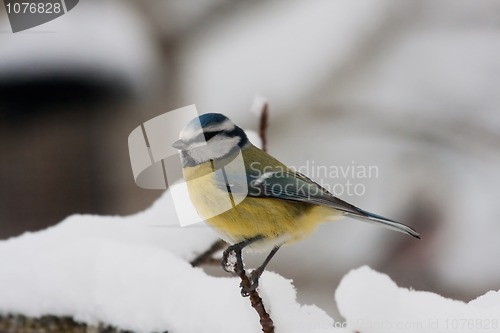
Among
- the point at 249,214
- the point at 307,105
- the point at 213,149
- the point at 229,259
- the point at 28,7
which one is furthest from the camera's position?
the point at 307,105

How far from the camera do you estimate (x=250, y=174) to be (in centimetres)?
142

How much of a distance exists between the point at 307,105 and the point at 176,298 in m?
2.33

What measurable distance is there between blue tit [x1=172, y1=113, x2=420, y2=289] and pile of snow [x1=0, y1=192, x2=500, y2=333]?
0.19m

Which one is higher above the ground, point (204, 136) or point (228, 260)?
point (204, 136)

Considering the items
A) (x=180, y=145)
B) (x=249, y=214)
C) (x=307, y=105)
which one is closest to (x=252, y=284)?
(x=249, y=214)

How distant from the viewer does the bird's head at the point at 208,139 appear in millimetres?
1405

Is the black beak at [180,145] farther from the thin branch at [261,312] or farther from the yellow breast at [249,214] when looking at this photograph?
the thin branch at [261,312]

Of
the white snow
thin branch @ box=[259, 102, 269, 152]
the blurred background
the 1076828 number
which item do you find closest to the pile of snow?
the white snow

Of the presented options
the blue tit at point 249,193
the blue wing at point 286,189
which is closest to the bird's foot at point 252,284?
the blue tit at point 249,193

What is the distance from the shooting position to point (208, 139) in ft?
4.72

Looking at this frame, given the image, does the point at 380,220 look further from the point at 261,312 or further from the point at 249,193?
the point at 261,312

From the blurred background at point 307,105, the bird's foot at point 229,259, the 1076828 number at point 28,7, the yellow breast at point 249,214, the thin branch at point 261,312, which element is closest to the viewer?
the thin branch at point 261,312

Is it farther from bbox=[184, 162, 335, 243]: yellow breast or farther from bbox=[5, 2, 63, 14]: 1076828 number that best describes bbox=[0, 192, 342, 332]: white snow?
bbox=[5, 2, 63, 14]: 1076828 number

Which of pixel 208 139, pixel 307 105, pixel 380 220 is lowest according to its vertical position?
pixel 307 105
